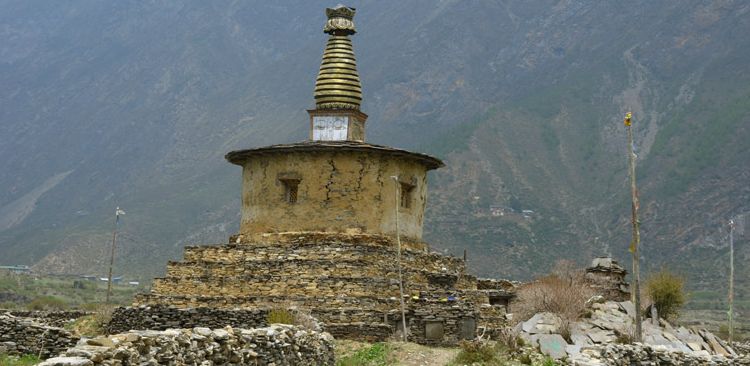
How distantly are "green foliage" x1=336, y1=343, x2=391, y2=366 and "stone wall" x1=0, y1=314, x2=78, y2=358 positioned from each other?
525cm

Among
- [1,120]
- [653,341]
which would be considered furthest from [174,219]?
[653,341]

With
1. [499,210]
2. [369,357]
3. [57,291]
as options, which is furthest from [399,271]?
[499,210]

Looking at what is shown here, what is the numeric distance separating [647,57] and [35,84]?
95.1 m

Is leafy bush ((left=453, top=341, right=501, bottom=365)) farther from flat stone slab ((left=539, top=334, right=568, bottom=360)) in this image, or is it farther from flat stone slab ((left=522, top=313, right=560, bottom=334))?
flat stone slab ((left=522, top=313, right=560, bottom=334))

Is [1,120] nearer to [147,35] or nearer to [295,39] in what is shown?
[147,35]

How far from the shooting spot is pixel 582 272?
37.2 meters

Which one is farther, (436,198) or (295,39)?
(295,39)

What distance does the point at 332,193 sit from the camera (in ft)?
102

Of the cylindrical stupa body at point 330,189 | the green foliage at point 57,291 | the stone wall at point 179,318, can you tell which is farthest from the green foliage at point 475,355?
the green foliage at point 57,291

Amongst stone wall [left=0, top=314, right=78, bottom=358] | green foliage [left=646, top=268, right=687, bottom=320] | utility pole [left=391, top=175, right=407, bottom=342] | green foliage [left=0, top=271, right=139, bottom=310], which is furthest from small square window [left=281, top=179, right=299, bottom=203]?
green foliage [left=0, top=271, right=139, bottom=310]

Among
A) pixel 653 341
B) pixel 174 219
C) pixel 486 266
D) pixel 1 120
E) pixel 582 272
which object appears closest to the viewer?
pixel 653 341

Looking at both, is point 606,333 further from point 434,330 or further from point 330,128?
point 330,128

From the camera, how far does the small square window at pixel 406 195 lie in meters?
32.1

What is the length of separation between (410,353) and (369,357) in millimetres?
1059
